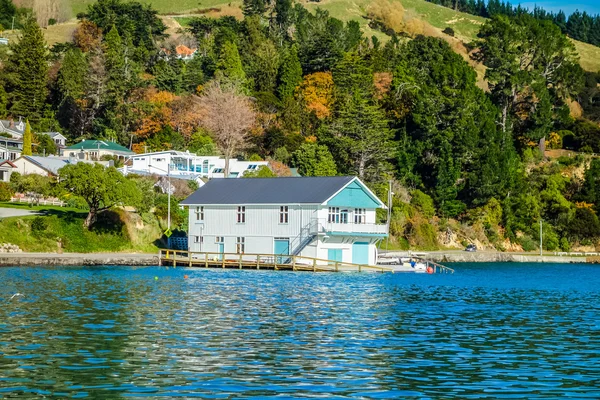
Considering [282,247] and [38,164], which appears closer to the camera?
[282,247]

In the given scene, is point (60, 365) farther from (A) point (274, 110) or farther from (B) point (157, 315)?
(A) point (274, 110)

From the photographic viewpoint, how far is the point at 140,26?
509ft

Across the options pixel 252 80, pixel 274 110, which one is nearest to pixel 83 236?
pixel 274 110

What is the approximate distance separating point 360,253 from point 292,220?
6847 millimetres

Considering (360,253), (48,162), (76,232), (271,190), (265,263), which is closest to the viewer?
(265,263)

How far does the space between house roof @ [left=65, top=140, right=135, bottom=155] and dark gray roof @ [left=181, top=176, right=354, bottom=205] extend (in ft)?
120

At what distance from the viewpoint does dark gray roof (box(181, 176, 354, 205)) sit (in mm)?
76625

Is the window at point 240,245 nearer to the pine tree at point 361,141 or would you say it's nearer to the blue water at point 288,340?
the blue water at point 288,340

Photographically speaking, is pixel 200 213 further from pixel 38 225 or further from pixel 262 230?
pixel 38 225

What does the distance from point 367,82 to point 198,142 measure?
997 inches

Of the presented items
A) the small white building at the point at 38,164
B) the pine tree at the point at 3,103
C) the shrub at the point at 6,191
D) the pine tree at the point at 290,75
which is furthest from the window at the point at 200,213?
the pine tree at the point at 3,103

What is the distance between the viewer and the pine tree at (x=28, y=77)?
13238cm

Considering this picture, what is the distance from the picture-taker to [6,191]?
9269 centimetres

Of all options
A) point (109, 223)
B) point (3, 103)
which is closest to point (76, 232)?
point (109, 223)
